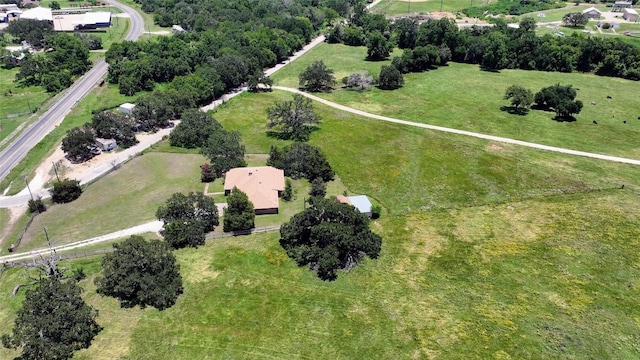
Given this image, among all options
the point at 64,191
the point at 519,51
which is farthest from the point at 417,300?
the point at 519,51

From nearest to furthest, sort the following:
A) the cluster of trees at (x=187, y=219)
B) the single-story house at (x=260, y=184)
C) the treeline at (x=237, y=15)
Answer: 1. the cluster of trees at (x=187, y=219)
2. the single-story house at (x=260, y=184)
3. the treeline at (x=237, y=15)

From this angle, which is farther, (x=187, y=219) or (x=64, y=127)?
(x=64, y=127)

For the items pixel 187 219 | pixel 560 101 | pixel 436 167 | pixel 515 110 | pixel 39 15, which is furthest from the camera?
pixel 39 15

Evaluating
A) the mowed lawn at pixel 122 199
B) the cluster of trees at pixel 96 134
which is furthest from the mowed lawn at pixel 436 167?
the cluster of trees at pixel 96 134

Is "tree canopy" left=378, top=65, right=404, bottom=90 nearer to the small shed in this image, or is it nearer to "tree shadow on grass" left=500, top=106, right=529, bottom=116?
"tree shadow on grass" left=500, top=106, right=529, bottom=116

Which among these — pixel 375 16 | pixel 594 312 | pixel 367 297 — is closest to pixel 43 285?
pixel 367 297

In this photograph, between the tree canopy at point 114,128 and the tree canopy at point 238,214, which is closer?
the tree canopy at point 238,214

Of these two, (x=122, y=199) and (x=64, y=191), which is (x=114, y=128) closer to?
(x=64, y=191)

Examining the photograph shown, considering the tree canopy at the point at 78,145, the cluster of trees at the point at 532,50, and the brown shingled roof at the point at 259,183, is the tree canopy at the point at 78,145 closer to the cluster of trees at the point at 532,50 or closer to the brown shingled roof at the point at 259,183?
the brown shingled roof at the point at 259,183
